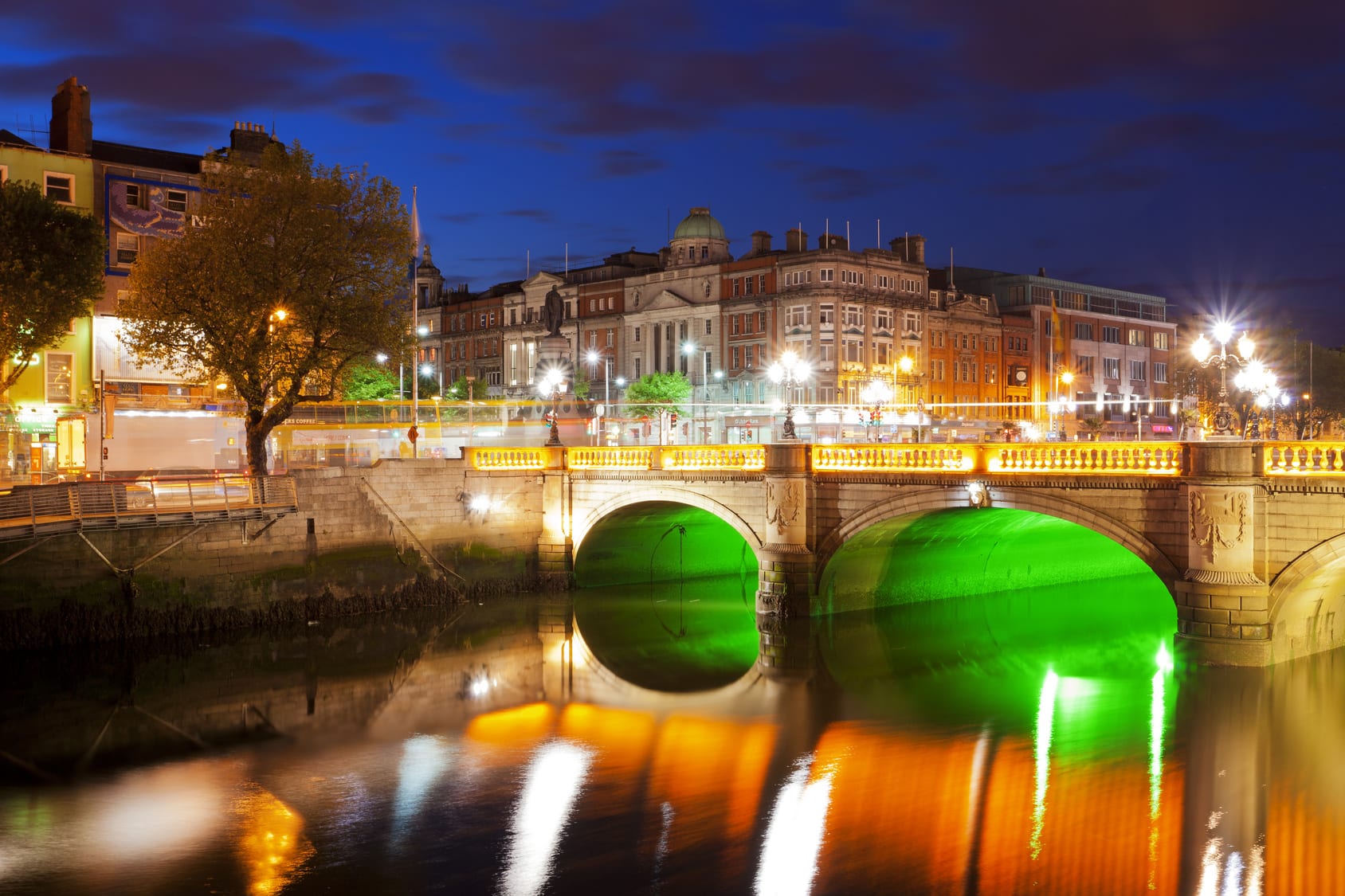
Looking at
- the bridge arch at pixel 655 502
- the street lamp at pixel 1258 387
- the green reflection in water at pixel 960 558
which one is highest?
the street lamp at pixel 1258 387

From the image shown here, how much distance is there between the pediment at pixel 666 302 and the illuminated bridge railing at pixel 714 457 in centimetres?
6529

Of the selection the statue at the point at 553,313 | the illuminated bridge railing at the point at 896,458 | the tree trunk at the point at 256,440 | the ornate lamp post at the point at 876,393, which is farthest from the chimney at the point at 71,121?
the ornate lamp post at the point at 876,393

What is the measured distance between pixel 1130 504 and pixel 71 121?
48.2 m

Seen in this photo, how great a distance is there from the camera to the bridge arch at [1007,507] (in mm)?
30828

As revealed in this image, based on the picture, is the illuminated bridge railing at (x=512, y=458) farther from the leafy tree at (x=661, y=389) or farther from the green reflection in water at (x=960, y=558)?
the leafy tree at (x=661, y=389)

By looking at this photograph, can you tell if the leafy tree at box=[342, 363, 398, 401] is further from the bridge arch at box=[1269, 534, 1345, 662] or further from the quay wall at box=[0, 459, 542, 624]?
the bridge arch at box=[1269, 534, 1345, 662]

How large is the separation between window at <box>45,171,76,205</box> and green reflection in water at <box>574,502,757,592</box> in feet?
93.5

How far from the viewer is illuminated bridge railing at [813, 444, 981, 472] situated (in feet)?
115

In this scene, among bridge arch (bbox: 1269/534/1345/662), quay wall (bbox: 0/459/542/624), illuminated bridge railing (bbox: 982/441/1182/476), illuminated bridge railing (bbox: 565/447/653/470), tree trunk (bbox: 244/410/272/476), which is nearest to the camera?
bridge arch (bbox: 1269/534/1345/662)

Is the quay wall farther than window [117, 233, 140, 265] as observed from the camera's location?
No

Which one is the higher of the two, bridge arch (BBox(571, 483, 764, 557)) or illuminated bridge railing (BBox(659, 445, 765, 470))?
illuminated bridge railing (BBox(659, 445, 765, 470))

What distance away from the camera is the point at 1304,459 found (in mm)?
28469

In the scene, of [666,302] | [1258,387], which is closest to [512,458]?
[1258,387]

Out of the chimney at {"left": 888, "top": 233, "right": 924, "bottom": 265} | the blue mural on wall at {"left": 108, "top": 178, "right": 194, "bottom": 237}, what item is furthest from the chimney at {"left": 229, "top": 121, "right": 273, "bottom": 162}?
the chimney at {"left": 888, "top": 233, "right": 924, "bottom": 265}
